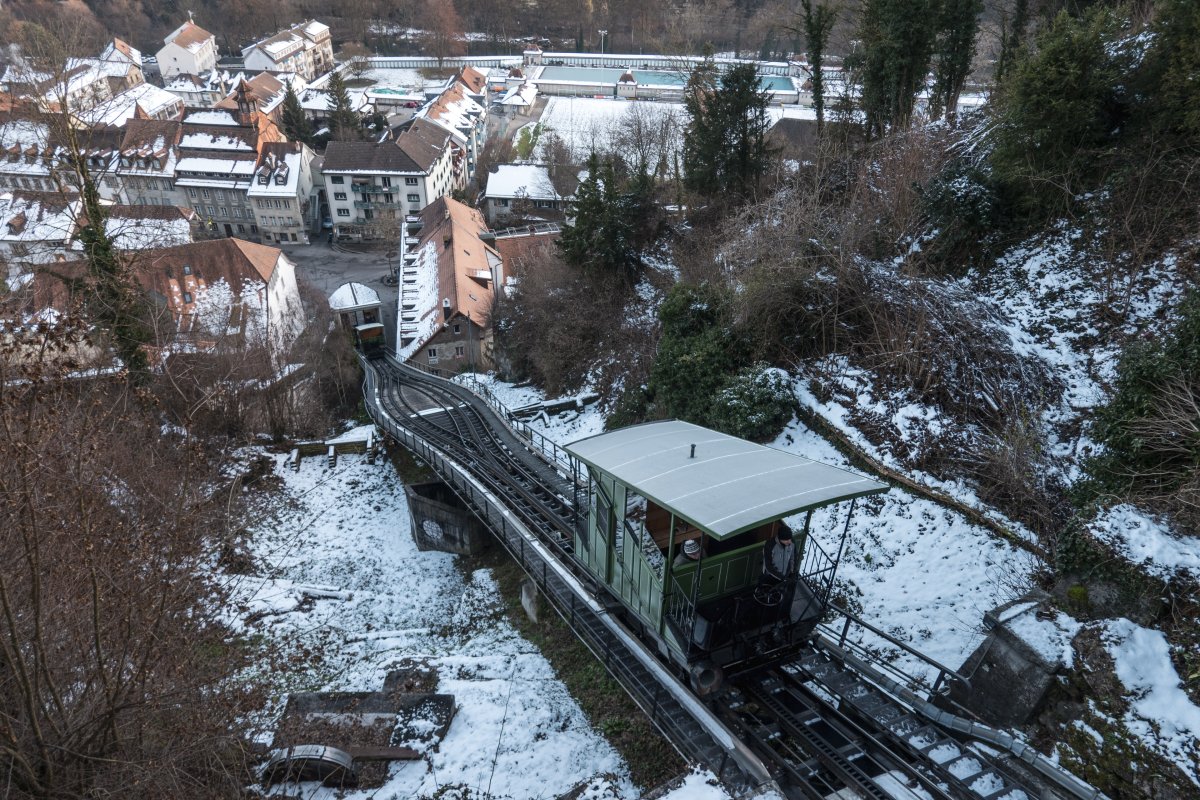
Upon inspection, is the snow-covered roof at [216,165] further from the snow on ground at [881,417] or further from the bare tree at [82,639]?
the snow on ground at [881,417]

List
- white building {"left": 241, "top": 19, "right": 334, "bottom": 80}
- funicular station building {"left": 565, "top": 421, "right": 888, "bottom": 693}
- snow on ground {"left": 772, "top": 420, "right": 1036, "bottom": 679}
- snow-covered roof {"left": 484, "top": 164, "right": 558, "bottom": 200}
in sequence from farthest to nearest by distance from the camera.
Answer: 1. white building {"left": 241, "top": 19, "right": 334, "bottom": 80}
2. snow-covered roof {"left": 484, "top": 164, "right": 558, "bottom": 200}
3. snow on ground {"left": 772, "top": 420, "right": 1036, "bottom": 679}
4. funicular station building {"left": 565, "top": 421, "right": 888, "bottom": 693}

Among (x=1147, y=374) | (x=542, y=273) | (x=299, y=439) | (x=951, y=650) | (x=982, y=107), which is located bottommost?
(x=299, y=439)

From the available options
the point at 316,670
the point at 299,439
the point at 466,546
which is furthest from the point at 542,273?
the point at 316,670

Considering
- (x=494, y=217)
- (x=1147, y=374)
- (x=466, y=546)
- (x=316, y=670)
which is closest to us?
(x=1147, y=374)

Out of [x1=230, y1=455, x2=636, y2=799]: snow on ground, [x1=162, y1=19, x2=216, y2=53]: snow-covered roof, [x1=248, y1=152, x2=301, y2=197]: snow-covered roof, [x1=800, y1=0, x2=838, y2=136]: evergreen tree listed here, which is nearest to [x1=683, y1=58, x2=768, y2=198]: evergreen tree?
[x1=800, y1=0, x2=838, y2=136]: evergreen tree

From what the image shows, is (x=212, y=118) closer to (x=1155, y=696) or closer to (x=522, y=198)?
(x=522, y=198)

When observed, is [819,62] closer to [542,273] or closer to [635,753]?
[542,273]

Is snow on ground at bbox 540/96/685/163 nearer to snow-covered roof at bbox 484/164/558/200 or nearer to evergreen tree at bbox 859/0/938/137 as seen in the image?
snow-covered roof at bbox 484/164/558/200
